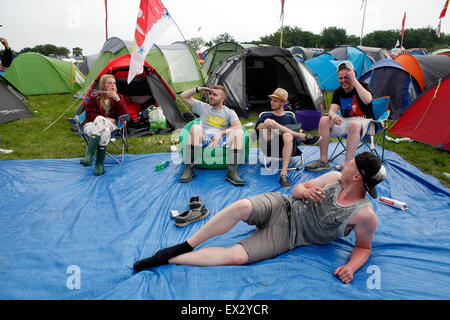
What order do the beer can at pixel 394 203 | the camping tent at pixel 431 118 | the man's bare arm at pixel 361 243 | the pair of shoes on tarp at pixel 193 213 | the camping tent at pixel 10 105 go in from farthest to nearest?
1. the camping tent at pixel 10 105
2. the camping tent at pixel 431 118
3. the beer can at pixel 394 203
4. the pair of shoes on tarp at pixel 193 213
5. the man's bare arm at pixel 361 243

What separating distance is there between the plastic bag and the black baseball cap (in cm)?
462

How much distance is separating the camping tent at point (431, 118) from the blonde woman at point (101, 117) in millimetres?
5108

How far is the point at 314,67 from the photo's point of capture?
10.8 meters

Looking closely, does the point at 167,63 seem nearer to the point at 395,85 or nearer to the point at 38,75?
the point at 38,75

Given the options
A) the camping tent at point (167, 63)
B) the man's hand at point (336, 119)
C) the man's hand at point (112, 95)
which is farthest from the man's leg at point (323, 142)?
the camping tent at point (167, 63)

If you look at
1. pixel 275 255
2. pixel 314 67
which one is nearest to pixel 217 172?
pixel 275 255

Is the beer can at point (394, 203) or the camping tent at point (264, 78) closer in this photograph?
the beer can at point (394, 203)

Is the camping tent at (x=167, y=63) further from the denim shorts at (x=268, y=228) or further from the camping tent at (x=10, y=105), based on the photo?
the denim shorts at (x=268, y=228)

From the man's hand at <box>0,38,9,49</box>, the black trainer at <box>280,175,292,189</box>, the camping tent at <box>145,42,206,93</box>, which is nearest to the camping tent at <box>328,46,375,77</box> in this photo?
the camping tent at <box>145,42,206,93</box>

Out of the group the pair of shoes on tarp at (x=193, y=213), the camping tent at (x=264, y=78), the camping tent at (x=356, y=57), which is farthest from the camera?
the camping tent at (x=356, y=57)

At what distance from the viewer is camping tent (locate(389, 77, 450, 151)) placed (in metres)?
4.65

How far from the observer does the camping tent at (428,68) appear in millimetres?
6973

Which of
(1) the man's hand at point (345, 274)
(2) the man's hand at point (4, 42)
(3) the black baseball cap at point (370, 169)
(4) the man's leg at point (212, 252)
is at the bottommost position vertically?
(1) the man's hand at point (345, 274)

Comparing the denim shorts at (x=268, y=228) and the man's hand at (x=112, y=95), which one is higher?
the man's hand at (x=112, y=95)
